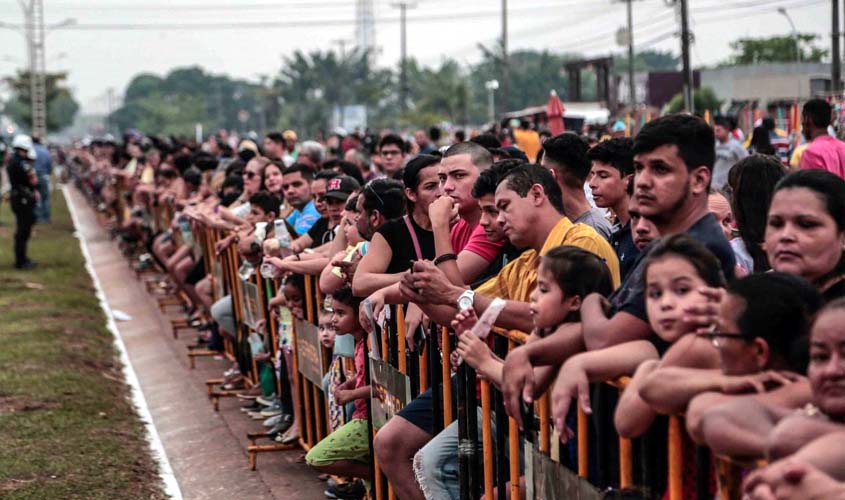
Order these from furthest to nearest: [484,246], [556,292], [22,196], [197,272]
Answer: [22,196] < [197,272] < [484,246] < [556,292]

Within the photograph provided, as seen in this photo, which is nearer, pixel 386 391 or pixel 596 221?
pixel 596 221

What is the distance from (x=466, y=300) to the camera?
18.7 ft

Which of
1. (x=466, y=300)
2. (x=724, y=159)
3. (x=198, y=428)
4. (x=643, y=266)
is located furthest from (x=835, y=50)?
(x=643, y=266)

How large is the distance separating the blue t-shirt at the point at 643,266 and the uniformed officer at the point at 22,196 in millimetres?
18800

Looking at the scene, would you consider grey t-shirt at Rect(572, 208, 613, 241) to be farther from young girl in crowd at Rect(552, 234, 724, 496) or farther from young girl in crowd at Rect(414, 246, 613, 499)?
young girl in crowd at Rect(552, 234, 724, 496)

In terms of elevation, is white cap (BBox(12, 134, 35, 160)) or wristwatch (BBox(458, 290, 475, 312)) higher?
white cap (BBox(12, 134, 35, 160))

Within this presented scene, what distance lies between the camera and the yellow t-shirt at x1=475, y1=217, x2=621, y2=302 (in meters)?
5.48

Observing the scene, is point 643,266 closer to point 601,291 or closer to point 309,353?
point 601,291

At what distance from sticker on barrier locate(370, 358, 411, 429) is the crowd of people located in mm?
195

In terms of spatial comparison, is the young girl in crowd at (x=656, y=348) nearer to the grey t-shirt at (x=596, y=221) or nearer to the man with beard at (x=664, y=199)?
the man with beard at (x=664, y=199)

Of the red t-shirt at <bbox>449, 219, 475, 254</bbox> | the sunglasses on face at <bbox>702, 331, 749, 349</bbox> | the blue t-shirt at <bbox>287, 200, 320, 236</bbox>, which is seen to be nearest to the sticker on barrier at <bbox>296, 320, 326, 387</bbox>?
the blue t-shirt at <bbox>287, 200, 320, 236</bbox>

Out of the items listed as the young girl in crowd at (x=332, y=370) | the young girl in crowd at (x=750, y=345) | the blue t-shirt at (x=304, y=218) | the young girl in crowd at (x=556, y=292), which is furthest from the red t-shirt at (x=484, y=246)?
the blue t-shirt at (x=304, y=218)

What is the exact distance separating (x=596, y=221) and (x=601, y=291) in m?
1.81

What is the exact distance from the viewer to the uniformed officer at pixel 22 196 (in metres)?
22.1
